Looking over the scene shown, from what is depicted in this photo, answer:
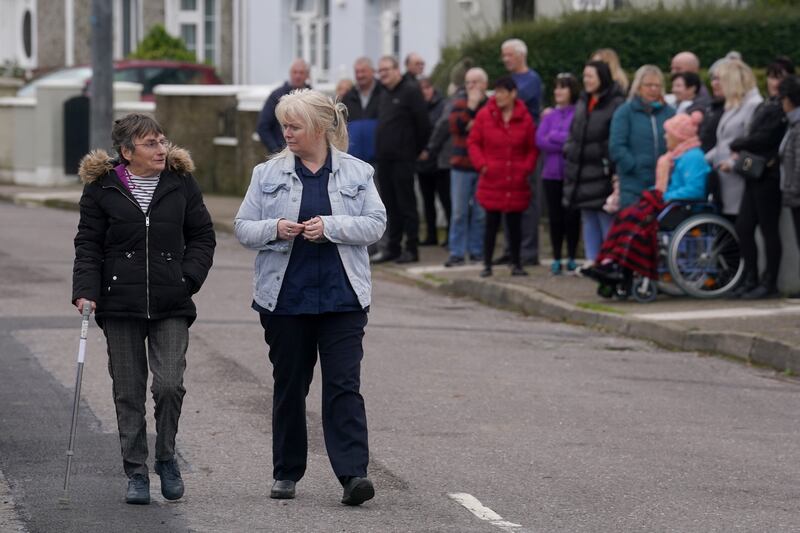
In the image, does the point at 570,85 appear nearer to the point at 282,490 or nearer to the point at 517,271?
the point at 517,271

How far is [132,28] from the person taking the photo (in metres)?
42.3

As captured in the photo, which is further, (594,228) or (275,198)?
(594,228)

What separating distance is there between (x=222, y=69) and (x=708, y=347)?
2811 centimetres

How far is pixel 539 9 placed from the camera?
25562mm

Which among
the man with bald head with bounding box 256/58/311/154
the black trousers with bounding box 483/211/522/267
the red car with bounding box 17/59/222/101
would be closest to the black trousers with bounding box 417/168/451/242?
the man with bald head with bounding box 256/58/311/154

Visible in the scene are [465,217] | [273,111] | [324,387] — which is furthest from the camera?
[273,111]

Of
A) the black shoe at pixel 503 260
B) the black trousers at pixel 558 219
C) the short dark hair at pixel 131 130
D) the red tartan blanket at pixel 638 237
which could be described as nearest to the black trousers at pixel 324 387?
the short dark hair at pixel 131 130

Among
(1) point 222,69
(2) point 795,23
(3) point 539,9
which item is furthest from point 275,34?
(2) point 795,23

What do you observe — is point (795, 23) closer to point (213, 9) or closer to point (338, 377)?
point (338, 377)

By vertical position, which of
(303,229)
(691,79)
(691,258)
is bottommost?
(691,258)

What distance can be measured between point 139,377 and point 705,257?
7.84m

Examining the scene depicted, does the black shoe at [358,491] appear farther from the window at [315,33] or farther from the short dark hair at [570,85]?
the window at [315,33]

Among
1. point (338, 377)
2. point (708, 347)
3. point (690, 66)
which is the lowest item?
point (708, 347)

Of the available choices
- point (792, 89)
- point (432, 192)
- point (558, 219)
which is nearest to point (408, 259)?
point (432, 192)
